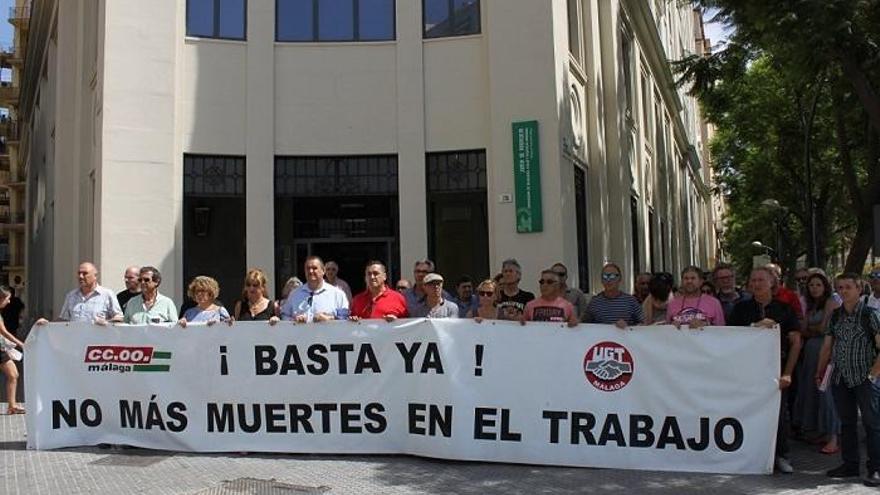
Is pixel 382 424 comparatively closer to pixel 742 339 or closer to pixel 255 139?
pixel 742 339

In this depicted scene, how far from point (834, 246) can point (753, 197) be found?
710 inches

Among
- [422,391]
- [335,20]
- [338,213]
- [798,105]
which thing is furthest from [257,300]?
[798,105]

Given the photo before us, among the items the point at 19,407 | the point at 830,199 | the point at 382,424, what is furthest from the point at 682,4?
the point at 830,199

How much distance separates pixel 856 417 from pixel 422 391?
3.52 metres

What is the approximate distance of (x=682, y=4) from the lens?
1340cm

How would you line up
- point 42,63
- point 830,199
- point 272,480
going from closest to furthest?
point 272,480 < point 42,63 < point 830,199

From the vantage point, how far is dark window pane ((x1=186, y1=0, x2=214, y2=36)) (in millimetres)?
13820

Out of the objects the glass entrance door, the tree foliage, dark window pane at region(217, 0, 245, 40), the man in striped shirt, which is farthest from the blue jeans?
dark window pane at region(217, 0, 245, 40)

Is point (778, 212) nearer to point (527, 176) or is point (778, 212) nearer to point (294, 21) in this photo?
point (527, 176)

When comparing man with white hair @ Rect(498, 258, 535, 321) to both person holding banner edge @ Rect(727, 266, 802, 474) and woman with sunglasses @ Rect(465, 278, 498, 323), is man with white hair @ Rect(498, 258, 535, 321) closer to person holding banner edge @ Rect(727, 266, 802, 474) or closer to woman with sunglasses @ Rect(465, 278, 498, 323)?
woman with sunglasses @ Rect(465, 278, 498, 323)

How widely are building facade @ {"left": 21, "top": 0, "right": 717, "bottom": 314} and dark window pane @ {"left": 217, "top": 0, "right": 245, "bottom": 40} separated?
1.5 inches

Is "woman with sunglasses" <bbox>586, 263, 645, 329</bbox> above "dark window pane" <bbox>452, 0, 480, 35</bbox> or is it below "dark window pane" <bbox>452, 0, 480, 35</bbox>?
below

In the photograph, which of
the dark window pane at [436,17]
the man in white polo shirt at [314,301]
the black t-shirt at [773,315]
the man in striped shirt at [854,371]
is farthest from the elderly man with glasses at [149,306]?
the dark window pane at [436,17]

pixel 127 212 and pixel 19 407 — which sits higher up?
pixel 127 212
